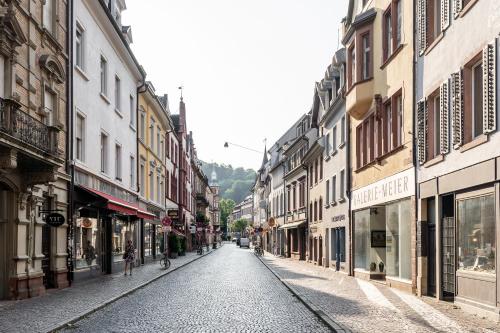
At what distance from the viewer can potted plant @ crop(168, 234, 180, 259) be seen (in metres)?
50.6

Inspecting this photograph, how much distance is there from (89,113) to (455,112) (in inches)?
548

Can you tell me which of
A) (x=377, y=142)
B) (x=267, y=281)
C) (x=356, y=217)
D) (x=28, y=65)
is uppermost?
(x=28, y=65)

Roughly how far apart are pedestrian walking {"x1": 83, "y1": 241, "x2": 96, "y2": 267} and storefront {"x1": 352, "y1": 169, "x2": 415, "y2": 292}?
10408 millimetres

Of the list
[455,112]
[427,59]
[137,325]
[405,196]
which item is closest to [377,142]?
[405,196]

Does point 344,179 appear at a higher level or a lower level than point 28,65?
lower

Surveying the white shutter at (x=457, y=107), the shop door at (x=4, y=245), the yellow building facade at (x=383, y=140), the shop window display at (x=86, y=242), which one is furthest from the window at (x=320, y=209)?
the shop door at (x=4, y=245)

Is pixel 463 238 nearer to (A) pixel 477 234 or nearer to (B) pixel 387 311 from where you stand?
(A) pixel 477 234

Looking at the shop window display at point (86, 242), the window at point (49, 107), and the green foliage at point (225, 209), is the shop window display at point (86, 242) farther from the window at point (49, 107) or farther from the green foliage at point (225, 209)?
the green foliage at point (225, 209)

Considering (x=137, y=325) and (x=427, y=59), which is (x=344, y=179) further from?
(x=137, y=325)

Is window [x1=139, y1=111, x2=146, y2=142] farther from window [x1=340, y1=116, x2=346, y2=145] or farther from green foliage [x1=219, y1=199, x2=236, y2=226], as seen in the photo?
green foliage [x1=219, y1=199, x2=236, y2=226]

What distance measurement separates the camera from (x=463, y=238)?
14.8 metres

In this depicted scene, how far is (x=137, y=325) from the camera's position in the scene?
12.1 m

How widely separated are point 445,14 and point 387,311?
724cm

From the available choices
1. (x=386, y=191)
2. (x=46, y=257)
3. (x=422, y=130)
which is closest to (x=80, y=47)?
(x=46, y=257)
